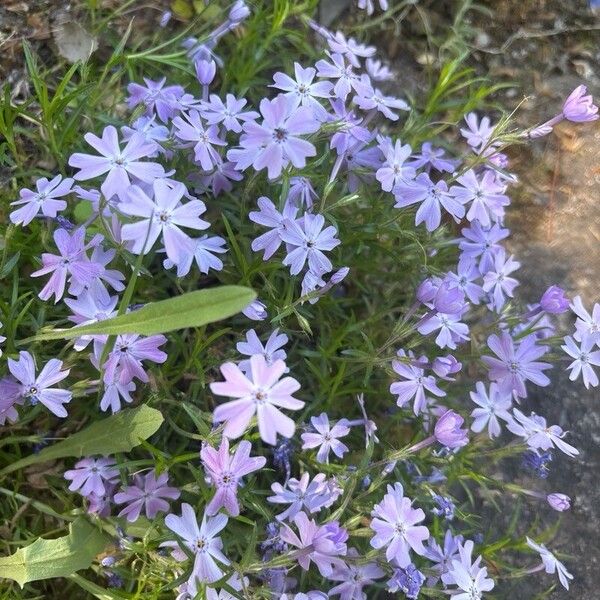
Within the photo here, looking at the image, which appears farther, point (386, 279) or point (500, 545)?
point (386, 279)

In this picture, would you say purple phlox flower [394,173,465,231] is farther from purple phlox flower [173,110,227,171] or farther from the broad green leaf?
the broad green leaf

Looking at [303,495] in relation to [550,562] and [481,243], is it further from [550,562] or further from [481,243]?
[481,243]

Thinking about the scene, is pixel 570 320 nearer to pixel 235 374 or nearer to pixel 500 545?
pixel 500 545

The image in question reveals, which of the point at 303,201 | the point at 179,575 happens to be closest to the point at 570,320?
the point at 303,201

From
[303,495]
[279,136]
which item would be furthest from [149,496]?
[279,136]

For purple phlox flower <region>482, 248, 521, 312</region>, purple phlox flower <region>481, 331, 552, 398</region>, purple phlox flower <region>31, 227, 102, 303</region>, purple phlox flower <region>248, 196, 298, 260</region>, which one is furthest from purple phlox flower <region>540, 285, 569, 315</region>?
purple phlox flower <region>31, 227, 102, 303</region>
